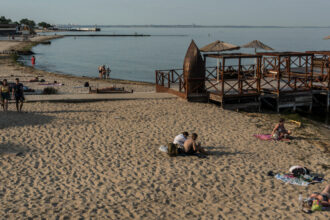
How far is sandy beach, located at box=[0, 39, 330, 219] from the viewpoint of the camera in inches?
312

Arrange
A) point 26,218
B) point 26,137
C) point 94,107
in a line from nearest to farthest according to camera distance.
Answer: point 26,218, point 26,137, point 94,107

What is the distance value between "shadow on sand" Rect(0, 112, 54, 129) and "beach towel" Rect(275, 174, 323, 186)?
9.34m

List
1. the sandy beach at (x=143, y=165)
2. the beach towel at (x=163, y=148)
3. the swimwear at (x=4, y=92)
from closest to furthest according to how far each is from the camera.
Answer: the sandy beach at (x=143, y=165) → the beach towel at (x=163, y=148) → the swimwear at (x=4, y=92)

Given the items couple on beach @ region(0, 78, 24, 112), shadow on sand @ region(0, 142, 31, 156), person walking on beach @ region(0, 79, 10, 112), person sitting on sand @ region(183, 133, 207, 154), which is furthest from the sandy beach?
person walking on beach @ region(0, 79, 10, 112)

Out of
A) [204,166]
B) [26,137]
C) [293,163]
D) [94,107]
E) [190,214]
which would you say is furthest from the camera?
[94,107]

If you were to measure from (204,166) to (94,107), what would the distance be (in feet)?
27.3

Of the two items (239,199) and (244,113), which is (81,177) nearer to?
(239,199)

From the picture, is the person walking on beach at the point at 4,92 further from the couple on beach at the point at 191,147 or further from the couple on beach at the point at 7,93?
the couple on beach at the point at 191,147

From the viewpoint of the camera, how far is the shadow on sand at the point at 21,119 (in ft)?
45.9

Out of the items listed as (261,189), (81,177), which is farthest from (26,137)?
(261,189)

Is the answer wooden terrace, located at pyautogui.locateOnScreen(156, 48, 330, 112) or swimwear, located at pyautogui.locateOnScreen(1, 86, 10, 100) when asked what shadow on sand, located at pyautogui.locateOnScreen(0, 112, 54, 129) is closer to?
swimwear, located at pyautogui.locateOnScreen(1, 86, 10, 100)

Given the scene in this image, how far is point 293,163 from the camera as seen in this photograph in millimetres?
11094

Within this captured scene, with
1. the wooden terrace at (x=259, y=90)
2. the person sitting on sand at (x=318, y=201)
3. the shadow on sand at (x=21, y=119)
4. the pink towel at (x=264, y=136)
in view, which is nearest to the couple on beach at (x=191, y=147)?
the pink towel at (x=264, y=136)

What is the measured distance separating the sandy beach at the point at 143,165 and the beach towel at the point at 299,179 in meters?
0.22
